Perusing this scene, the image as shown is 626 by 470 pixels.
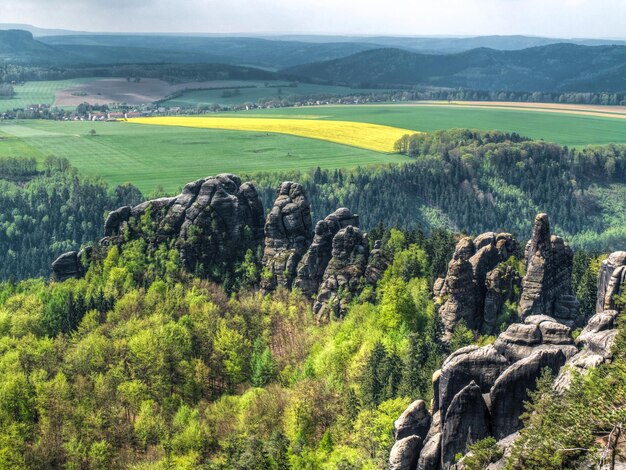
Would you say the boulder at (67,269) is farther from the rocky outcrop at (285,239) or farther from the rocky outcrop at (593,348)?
the rocky outcrop at (593,348)

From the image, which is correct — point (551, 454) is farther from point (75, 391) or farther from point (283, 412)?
point (75, 391)

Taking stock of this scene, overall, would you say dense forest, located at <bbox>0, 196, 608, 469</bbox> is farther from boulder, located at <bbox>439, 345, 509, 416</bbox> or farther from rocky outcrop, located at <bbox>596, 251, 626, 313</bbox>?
rocky outcrop, located at <bbox>596, 251, 626, 313</bbox>

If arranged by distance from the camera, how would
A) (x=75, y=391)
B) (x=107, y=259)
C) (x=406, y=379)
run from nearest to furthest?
(x=406, y=379) → (x=75, y=391) → (x=107, y=259)

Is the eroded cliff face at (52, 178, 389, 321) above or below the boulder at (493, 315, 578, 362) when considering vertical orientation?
below

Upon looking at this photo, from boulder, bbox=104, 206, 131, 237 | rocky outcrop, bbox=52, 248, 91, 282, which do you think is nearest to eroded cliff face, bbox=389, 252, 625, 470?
rocky outcrop, bbox=52, 248, 91, 282

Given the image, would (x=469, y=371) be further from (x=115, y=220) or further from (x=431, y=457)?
(x=115, y=220)

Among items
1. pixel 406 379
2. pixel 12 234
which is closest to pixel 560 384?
pixel 406 379

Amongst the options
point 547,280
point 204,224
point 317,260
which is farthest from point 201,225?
point 547,280

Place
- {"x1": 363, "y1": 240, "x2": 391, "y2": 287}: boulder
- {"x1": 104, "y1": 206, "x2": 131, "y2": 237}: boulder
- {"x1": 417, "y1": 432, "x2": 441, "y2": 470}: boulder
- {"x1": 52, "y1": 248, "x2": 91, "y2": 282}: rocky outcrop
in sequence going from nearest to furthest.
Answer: {"x1": 417, "y1": 432, "x2": 441, "y2": 470}: boulder, {"x1": 363, "y1": 240, "x2": 391, "y2": 287}: boulder, {"x1": 52, "y1": 248, "x2": 91, "y2": 282}: rocky outcrop, {"x1": 104, "y1": 206, "x2": 131, "y2": 237}: boulder
